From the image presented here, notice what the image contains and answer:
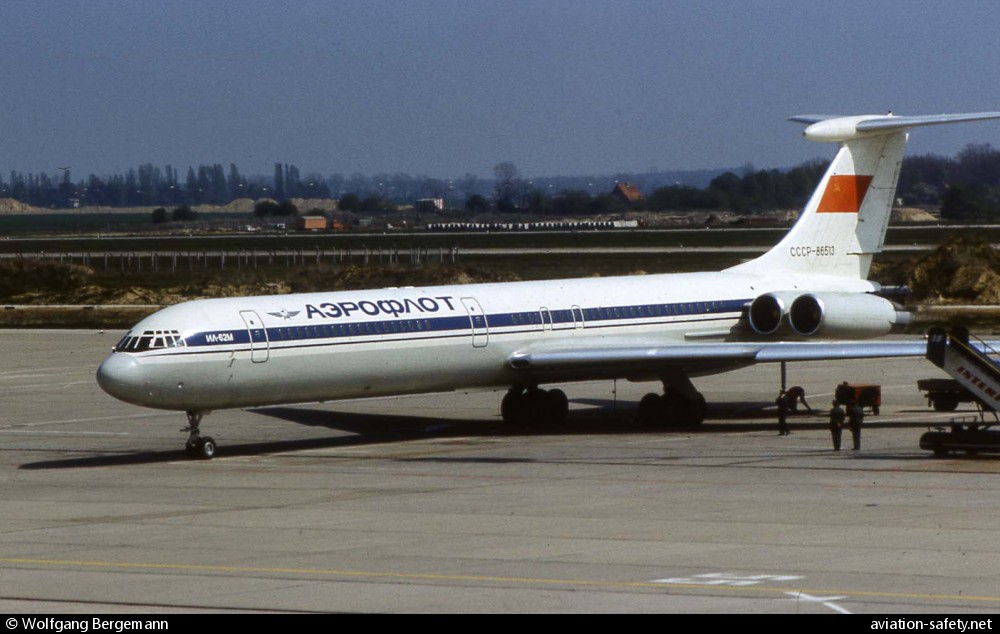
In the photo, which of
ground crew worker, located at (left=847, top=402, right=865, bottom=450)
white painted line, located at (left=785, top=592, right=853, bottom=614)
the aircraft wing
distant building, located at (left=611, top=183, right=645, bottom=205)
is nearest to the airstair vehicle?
ground crew worker, located at (left=847, top=402, right=865, bottom=450)

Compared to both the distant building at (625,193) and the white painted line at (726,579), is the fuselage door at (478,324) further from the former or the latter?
the distant building at (625,193)

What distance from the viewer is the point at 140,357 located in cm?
2748

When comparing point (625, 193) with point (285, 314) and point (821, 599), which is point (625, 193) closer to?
point (285, 314)

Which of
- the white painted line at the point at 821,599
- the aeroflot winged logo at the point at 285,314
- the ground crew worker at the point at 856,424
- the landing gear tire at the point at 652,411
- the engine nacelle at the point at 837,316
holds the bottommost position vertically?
the landing gear tire at the point at 652,411

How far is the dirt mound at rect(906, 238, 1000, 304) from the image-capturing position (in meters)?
66.5

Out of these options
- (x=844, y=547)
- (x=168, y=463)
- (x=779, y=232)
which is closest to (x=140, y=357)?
(x=168, y=463)

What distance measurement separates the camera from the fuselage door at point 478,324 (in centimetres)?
3194

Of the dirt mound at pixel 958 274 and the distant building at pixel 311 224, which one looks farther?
the distant building at pixel 311 224

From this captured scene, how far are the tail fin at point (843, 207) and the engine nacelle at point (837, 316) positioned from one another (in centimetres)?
207

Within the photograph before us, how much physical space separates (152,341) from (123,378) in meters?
0.93

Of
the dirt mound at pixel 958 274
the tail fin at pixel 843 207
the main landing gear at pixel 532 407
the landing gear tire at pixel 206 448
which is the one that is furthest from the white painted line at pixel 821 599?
the dirt mound at pixel 958 274

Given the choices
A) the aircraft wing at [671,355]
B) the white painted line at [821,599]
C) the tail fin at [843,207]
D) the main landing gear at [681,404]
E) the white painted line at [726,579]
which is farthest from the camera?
the tail fin at [843,207]

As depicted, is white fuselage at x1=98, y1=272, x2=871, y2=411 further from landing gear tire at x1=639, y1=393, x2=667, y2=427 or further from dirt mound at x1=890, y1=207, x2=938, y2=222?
dirt mound at x1=890, y1=207, x2=938, y2=222

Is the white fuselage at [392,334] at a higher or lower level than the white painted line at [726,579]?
higher
